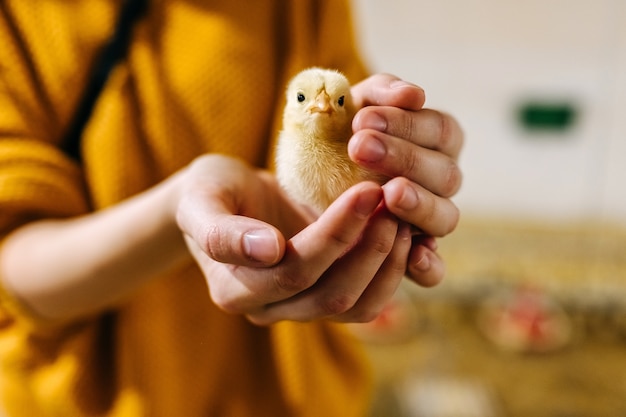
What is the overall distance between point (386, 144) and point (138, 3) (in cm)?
41

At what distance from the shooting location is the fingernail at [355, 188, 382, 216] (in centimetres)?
31

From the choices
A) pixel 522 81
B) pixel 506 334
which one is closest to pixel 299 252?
pixel 506 334

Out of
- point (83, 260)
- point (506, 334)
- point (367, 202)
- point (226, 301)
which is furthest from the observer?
point (506, 334)

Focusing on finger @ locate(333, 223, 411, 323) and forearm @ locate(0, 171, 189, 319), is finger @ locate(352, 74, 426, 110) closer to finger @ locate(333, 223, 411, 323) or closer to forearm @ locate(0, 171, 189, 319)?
finger @ locate(333, 223, 411, 323)

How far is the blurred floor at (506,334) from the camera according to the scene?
102 cm

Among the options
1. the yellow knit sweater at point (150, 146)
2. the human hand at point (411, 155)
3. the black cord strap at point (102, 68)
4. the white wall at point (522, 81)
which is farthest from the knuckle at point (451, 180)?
the white wall at point (522, 81)

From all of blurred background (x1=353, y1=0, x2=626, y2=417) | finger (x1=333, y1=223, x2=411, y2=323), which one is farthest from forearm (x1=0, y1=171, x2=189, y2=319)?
blurred background (x1=353, y1=0, x2=626, y2=417)

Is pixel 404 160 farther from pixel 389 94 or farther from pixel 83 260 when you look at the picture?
pixel 83 260

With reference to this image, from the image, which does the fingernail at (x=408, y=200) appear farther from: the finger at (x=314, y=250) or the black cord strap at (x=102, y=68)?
the black cord strap at (x=102, y=68)

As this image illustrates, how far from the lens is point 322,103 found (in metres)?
0.33

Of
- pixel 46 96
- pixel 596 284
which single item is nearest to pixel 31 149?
pixel 46 96

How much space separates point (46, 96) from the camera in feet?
1.98

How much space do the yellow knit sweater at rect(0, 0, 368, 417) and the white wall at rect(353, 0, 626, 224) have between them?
0.41 m

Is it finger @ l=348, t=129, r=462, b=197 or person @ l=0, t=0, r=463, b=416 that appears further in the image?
person @ l=0, t=0, r=463, b=416
